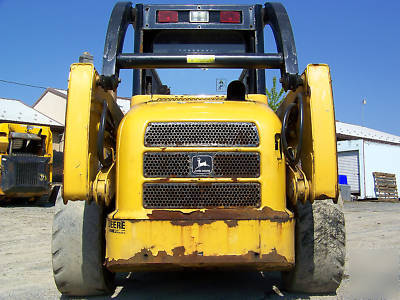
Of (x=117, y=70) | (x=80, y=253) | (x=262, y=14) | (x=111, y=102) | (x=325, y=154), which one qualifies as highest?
(x=262, y=14)

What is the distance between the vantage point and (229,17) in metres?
4.39

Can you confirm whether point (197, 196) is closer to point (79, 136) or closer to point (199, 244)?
point (199, 244)

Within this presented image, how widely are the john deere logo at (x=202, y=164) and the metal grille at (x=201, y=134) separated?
92 mm

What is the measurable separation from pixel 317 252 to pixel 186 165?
1334mm

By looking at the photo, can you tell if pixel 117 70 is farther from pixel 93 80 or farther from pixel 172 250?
pixel 172 250

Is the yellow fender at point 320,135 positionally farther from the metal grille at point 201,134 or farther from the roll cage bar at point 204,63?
the metal grille at point 201,134

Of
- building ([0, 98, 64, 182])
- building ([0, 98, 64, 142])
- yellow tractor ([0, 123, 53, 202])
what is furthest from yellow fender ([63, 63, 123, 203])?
building ([0, 98, 64, 142])

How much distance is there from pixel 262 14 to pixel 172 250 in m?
2.71

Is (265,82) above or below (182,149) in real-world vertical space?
above

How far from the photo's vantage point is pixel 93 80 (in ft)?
10.8

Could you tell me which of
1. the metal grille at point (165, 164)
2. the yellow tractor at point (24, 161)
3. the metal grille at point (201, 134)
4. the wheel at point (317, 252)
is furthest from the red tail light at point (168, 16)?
the yellow tractor at point (24, 161)

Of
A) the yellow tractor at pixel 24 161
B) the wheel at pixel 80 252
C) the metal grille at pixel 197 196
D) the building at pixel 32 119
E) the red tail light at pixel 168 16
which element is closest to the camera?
the metal grille at pixel 197 196

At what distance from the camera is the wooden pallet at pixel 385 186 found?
73.8 feet

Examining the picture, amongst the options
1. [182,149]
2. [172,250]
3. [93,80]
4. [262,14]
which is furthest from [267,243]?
[262,14]
